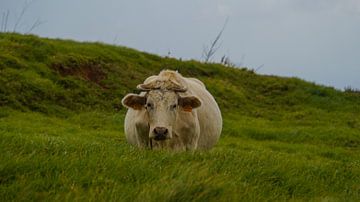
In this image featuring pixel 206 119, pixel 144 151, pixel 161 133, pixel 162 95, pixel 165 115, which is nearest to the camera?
pixel 144 151

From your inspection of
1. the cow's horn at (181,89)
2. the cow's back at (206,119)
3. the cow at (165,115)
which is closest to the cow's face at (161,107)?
the cow at (165,115)

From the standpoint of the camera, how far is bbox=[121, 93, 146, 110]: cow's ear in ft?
36.5

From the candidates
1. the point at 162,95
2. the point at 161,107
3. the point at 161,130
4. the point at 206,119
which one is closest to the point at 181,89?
the point at 162,95

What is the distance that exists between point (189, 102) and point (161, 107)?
67 centimetres

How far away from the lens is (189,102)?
11133 millimetres

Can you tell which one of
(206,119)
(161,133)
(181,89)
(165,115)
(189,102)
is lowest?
(161,133)

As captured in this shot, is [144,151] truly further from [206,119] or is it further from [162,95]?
[206,119]

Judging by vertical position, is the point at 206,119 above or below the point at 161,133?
above

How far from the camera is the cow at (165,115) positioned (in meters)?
10.5

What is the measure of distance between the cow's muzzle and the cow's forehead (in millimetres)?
750

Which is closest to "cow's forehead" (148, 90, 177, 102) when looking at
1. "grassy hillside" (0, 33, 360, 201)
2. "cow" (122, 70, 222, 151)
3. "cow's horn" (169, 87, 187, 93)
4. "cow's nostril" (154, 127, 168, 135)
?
"cow" (122, 70, 222, 151)

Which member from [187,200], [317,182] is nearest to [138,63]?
[317,182]

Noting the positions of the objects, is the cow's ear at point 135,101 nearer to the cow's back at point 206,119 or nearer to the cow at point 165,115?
the cow at point 165,115

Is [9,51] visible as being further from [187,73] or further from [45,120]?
[187,73]
